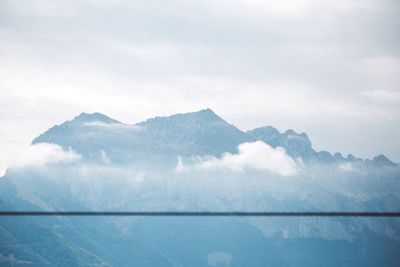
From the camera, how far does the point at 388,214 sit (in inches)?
303

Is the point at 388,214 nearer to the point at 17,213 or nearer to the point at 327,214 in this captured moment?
the point at 327,214

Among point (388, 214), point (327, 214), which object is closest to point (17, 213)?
point (327, 214)

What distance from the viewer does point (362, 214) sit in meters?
8.15

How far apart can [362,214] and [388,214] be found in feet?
1.65

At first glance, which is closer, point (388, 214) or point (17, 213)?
point (388, 214)

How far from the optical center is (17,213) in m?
8.82

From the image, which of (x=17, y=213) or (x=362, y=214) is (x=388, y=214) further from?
(x=17, y=213)

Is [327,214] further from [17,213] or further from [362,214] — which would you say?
[17,213]

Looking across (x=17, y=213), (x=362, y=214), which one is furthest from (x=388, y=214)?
(x=17, y=213)

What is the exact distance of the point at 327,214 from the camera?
27.3 feet

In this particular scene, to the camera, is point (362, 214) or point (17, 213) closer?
point (362, 214)

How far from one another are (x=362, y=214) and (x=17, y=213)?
5.24m

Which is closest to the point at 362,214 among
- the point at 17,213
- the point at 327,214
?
the point at 327,214
